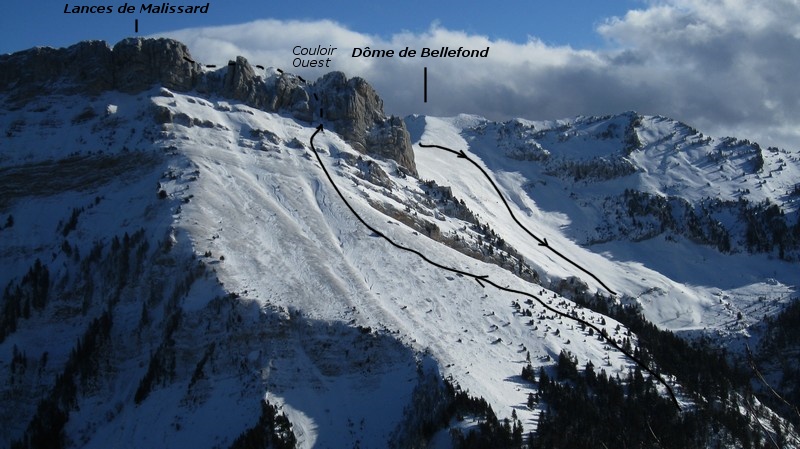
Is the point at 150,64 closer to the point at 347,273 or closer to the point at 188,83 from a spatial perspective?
the point at 188,83

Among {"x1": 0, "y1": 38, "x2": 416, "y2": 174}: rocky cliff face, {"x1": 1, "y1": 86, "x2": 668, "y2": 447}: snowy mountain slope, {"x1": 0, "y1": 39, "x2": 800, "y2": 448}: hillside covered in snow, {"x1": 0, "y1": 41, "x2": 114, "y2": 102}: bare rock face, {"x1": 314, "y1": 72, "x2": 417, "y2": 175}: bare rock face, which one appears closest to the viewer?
{"x1": 0, "y1": 39, "x2": 800, "y2": 448}: hillside covered in snow

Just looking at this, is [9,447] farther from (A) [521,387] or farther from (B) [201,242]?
(A) [521,387]

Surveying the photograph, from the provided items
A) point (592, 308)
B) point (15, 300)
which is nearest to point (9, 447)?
point (15, 300)

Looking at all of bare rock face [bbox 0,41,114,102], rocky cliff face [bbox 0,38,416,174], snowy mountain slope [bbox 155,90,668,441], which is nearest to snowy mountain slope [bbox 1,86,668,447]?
snowy mountain slope [bbox 155,90,668,441]

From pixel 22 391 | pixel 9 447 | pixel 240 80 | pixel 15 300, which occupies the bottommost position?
pixel 9 447

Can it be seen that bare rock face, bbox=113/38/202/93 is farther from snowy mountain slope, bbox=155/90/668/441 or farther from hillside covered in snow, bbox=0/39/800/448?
snowy mountain slope, bbox=155/90/668/441

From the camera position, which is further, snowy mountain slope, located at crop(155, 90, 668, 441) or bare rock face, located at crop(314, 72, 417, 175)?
bare rock face, located at crop(314, 72, 417, 175)
